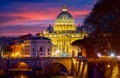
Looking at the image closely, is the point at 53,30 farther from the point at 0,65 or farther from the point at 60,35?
the point at 0,65

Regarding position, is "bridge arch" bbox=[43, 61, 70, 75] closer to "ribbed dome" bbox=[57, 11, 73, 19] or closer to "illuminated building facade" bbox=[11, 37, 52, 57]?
"illuminated building facade" bbox=[11, 37, 52, 57]

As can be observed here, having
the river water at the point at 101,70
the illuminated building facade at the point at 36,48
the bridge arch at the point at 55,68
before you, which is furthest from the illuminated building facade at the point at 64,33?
the river water at the point at 101,70

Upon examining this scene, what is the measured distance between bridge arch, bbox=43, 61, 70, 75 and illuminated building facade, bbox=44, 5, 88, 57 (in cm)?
3938

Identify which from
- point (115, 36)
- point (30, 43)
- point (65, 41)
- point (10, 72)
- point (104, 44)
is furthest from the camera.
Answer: point (65, 41)

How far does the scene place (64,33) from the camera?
141 metres

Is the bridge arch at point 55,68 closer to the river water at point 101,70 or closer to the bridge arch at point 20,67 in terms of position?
the bridge arch at point 20,67

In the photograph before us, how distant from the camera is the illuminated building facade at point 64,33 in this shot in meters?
134

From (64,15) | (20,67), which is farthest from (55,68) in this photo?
(64,15)

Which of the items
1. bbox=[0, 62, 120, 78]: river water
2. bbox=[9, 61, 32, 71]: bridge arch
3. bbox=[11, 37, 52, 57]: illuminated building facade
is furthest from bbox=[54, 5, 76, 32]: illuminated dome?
bbox=[0, 62, 120, 78]: river water

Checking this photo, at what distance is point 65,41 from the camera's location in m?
135

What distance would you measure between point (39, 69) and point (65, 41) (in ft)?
183

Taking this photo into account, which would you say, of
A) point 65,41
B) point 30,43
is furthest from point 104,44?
point 65,41

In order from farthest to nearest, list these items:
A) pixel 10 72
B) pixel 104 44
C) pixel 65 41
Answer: pixel 65 41, pixel 10 72, pixel 104 44

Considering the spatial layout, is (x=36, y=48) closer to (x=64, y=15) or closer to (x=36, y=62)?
(x=36, y=62)
